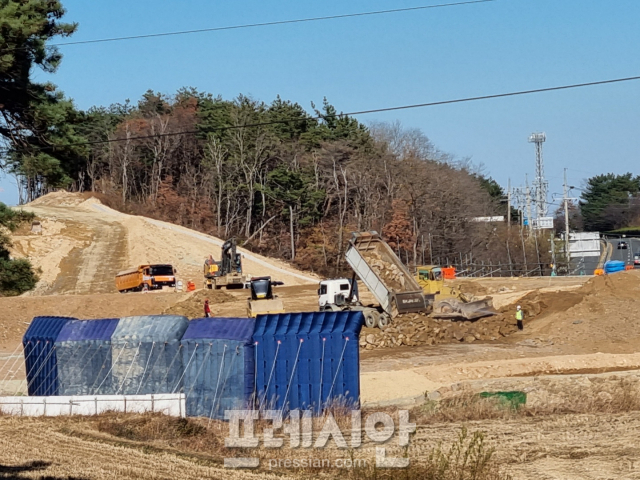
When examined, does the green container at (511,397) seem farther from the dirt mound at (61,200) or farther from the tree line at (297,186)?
the dirt mound at (61,200)

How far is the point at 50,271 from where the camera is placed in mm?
64000

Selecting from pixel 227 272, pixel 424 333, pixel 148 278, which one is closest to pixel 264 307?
pixel 424 333

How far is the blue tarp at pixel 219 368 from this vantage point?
18.2 metres

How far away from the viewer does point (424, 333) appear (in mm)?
32094

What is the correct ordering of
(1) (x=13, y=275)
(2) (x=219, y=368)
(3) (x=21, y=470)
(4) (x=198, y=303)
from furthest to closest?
(4) (x=198, y=303)
(1) (x=13, y=275)
(2) (x=219, y=368)
(3) (x=21, y=470)

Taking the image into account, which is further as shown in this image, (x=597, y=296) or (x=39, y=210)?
(x=39, y=210)

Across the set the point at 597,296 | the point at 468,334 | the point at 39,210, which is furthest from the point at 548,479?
the point at 39,210

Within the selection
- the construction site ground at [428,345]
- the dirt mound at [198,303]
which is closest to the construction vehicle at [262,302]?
the dirt mound at [198,303]

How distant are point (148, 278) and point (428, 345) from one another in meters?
26.7

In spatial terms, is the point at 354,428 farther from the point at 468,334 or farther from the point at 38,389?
the point at 468,334

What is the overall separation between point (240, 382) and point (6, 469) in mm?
6999

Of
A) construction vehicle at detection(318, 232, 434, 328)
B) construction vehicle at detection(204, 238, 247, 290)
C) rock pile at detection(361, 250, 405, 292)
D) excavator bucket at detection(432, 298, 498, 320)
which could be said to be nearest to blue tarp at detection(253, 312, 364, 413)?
construction vehicle at detection(318, 232, 434, 328)

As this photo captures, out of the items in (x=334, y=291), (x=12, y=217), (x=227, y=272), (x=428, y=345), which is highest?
(x=12, y=217)

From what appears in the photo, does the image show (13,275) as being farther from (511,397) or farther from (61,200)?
(61,200)
